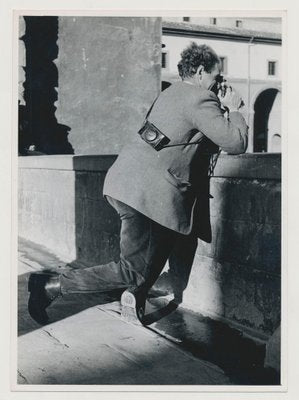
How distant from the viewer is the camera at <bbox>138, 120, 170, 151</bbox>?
330 centimetres

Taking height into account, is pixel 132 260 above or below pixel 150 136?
below

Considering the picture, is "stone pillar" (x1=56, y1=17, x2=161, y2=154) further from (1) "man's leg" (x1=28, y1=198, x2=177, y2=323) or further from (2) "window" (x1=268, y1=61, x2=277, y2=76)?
(2) "window" (x1=268, y1=61, x2=277, y2=76)

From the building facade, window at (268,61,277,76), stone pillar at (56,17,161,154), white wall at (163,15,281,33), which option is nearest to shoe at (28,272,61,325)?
stone pillar at (56,17,161,154)

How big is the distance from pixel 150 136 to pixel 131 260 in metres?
0.77

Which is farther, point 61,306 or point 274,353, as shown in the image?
point 61,306

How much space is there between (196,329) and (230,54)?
150 feet

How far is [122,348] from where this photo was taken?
3256mm

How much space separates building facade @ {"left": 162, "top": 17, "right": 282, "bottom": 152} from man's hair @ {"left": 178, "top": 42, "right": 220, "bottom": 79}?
41.3 meters

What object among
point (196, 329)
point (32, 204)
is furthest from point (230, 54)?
point (196, 329)

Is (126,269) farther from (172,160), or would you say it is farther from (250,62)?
(250,62)

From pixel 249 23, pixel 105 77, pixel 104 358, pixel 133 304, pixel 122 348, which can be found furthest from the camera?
pixel 249 23

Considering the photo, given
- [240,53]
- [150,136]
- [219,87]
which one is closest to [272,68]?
[240,53]

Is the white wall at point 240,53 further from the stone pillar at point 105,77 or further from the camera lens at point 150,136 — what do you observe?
the camera lens at point 150,136
